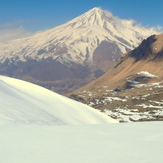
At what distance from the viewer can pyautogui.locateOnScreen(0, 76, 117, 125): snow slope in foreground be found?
2132cm

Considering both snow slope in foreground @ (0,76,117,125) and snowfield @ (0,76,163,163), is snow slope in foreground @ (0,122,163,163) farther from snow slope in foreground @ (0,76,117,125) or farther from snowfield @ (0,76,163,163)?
snow slope in foreground @ (0,76,117,125)

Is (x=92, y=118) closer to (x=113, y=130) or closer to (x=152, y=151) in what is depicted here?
(x=113, y=130)

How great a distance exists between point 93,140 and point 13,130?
4115mm

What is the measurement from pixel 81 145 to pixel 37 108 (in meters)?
14.2

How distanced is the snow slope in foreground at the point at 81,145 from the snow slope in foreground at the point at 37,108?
453 cm

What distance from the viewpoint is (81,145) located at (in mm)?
12852

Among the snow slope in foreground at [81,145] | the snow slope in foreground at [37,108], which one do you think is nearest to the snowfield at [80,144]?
the snow slope in foreground at [81,145]

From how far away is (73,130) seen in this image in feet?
51.6

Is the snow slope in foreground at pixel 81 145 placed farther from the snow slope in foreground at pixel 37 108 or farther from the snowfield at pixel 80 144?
the snow slope in foreground at pixel 37 108

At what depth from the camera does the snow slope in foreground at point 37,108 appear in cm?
2132

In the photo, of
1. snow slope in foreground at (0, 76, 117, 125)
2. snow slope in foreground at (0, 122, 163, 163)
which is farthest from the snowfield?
snow slope in foreground at (0, 76, 117, 125)

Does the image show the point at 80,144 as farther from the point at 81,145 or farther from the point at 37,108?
the point at 37,108

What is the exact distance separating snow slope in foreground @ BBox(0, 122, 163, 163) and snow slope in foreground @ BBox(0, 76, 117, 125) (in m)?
4.53

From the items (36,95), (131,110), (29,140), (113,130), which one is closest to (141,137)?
(113,130)
